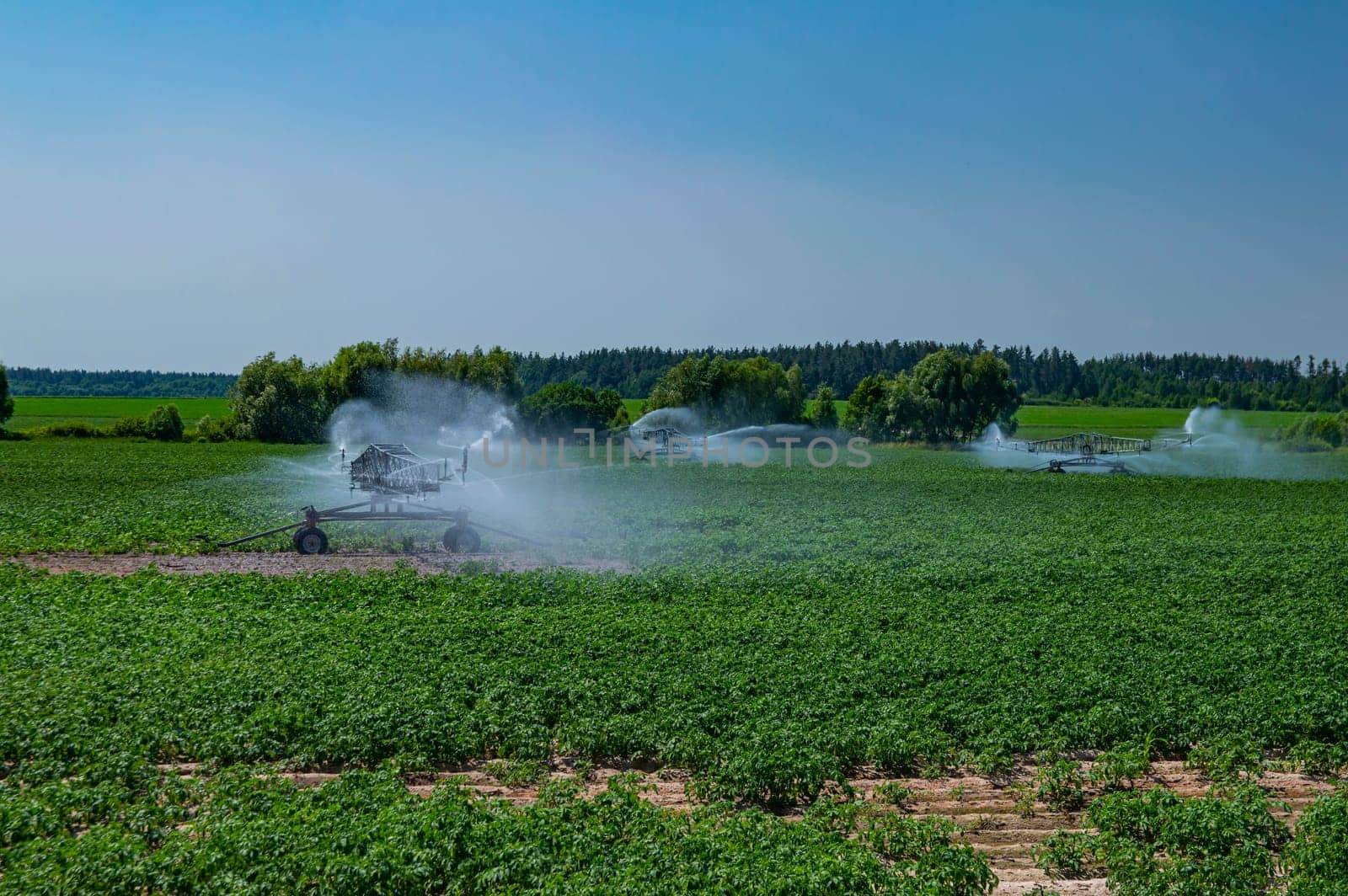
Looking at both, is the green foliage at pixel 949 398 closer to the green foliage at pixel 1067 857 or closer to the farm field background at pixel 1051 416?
the farm field background at pixel 1051 416

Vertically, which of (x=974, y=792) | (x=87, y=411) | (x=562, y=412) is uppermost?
(x=562, y=412)

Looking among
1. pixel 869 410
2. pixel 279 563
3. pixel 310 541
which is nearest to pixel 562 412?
pixel 869 410

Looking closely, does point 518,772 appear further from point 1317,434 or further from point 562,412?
point 1317,434

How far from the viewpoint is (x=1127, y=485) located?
5131cm

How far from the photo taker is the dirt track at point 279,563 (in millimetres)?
24875

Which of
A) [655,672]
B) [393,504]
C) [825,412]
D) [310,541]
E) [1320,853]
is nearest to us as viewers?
[1320,853]

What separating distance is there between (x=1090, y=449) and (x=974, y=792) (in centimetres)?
5821

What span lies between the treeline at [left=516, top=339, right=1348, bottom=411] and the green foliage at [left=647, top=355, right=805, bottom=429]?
57.6 meters

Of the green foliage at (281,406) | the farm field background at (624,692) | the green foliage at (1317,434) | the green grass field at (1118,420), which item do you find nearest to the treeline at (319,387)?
the green foliage at (281,406)

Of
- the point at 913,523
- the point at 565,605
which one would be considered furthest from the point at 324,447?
the point at 565,605

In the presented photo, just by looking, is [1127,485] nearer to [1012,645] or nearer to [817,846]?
[1012,645]

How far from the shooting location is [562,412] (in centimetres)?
8625

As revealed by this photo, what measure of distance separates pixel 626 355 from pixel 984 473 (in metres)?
135

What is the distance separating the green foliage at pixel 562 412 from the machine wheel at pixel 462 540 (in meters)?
56.1
